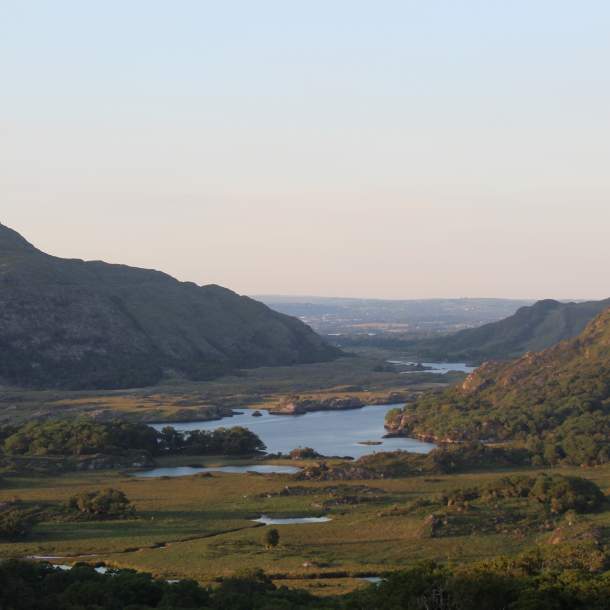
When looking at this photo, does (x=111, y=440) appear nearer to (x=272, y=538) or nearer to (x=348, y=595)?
(x=272, y=538)

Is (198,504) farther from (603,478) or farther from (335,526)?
(603,478)

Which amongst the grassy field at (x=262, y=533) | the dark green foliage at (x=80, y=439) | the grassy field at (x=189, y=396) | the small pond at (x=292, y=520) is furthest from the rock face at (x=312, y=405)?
the small pond at (x=292, y=520)

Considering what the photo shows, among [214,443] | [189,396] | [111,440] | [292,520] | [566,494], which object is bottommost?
[292,520]

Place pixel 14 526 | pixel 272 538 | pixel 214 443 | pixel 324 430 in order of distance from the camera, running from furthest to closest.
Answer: pixel 324 430
pixel 214 443
pixel 14 526
pixel 272 538

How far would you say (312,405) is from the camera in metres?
157

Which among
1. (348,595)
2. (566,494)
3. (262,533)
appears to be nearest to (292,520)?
(262,533)

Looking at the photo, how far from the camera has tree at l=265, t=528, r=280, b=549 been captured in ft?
202

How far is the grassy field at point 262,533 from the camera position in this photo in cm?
5744

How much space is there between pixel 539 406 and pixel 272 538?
212ft

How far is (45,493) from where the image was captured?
8138 cm

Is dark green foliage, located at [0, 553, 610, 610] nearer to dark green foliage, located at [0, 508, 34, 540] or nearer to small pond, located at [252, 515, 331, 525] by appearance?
dark green foliage, located at [0, 508, 34, 540]

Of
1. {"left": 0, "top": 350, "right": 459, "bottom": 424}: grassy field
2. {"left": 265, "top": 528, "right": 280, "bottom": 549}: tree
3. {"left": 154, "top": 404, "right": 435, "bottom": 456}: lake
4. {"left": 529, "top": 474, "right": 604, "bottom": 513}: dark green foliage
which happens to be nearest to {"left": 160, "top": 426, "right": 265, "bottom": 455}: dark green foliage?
{"left": 154, "top": 404, "right": 435, "bottom": 456}: lake

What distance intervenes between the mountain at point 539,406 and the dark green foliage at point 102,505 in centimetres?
3919

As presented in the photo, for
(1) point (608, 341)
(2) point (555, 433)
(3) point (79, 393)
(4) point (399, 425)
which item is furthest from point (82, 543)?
(3) point (79, 393)
